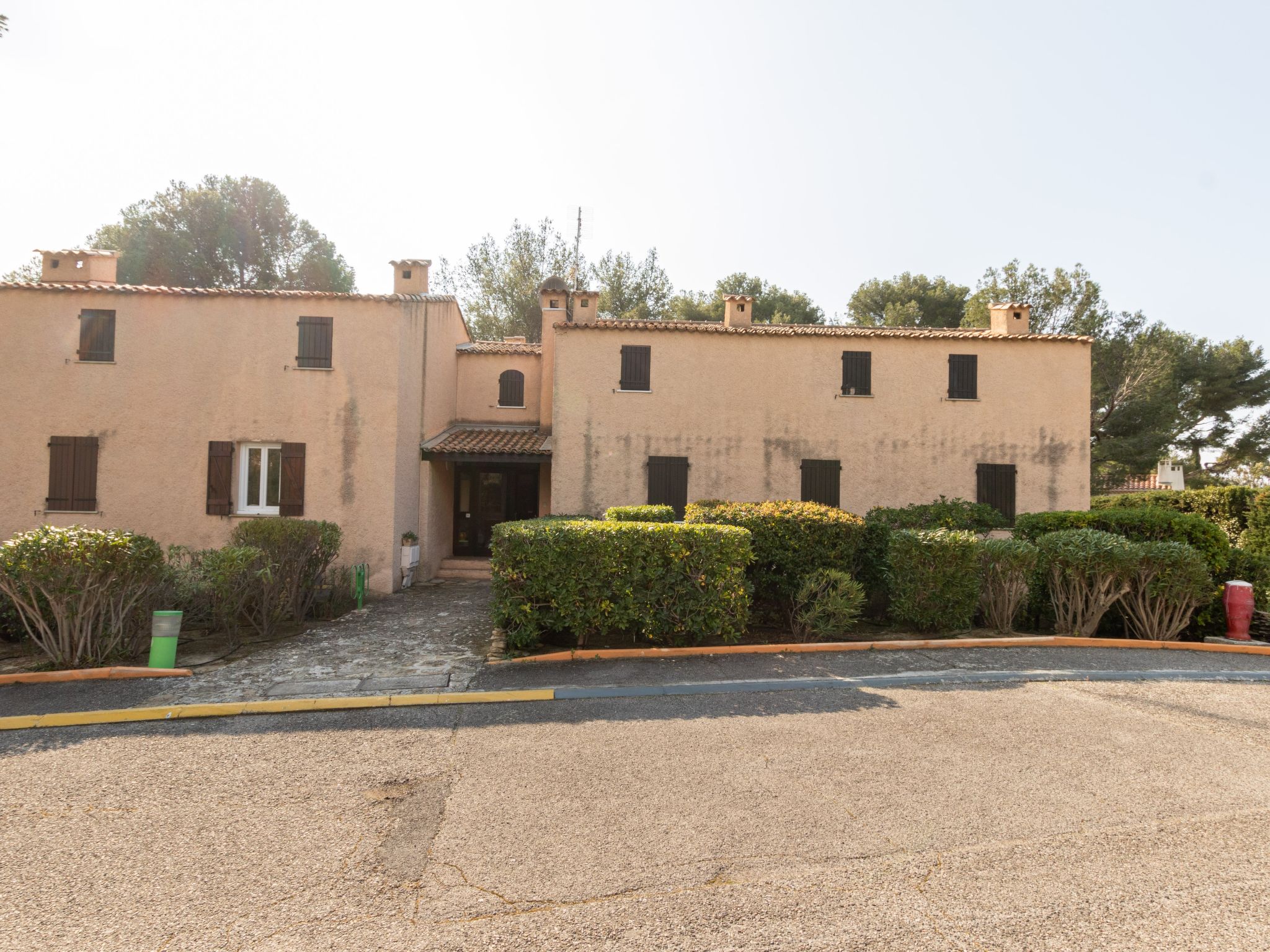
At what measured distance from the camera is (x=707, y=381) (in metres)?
14.6

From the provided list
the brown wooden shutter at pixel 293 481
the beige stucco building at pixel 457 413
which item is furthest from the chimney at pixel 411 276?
the brown wooden shutter at pixel 293 481

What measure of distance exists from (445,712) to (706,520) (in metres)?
4.20

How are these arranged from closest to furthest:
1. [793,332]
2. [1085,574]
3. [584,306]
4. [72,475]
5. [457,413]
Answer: [1085,574] < [72,475] < [793,332] < [584,306] < [457,413]

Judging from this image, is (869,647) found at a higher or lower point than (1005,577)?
lower

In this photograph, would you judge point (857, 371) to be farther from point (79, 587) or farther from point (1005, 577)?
point (79, 587)

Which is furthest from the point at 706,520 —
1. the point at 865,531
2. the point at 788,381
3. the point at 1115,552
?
the point at 788,381

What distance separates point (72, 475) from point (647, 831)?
44.8 ft

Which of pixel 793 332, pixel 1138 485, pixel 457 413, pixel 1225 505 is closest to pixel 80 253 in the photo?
pixel 457 413

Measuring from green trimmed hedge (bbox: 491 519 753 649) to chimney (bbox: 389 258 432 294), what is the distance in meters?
9.25

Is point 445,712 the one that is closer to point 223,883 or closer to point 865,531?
point 223,883

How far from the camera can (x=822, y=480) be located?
1442 centimetres

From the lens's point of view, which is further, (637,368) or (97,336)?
(637,368)

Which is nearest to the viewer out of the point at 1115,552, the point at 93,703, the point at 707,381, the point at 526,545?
the point at 93,703

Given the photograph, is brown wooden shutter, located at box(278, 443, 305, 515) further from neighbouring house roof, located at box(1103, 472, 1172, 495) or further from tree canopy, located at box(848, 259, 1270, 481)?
neighbouring house roof, located at box(1103, 472, 1172, 495)
